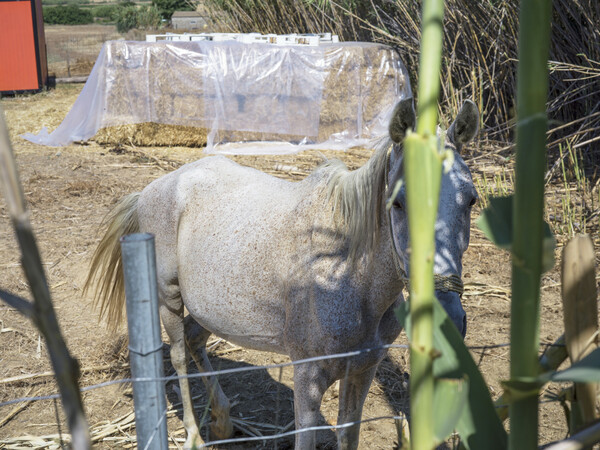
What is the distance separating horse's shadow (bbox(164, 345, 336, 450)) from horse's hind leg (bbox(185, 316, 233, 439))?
3.1 inches

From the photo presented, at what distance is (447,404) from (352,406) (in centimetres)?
195

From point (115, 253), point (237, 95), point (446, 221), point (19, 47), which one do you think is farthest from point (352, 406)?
point (19, 47)

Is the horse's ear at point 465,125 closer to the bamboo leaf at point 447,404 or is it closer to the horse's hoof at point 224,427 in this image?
the bamboo leaf at point 447,404

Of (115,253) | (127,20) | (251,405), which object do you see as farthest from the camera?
(127,20)

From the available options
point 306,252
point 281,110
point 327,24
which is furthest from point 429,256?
point 327,24

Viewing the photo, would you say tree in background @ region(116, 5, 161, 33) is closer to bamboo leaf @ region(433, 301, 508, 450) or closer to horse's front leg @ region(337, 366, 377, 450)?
horse's front leg @ region(337, 366, 377, 450)

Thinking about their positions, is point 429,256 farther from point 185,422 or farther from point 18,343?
point 18,343

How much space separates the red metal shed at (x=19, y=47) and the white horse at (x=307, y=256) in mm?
11712

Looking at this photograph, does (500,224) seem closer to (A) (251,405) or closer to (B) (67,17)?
(A) (251,405)

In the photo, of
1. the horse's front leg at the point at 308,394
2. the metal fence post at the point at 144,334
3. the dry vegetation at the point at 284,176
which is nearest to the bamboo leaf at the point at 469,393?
the dry vegetation at the point at 284,176

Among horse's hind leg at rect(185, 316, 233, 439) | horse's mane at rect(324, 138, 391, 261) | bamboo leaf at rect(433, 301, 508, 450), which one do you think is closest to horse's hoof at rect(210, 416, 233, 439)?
horse's hind leg at rect(185, 316, 233, 439)

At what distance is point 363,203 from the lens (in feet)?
6.36

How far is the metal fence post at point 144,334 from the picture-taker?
1.03m

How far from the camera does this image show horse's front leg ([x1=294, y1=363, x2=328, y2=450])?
2.04 meters
